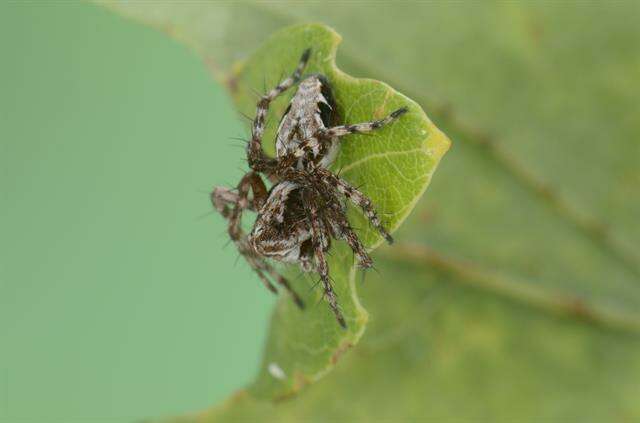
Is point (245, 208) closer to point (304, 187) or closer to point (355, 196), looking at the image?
point (304, 187)

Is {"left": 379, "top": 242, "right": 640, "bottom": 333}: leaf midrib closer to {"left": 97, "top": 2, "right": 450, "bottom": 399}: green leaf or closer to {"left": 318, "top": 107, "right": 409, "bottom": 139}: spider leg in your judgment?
{"left": 97, "top": 2, "right": 450, "bottom": 399}: green leaf

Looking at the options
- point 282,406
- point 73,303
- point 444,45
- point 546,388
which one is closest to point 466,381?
point 546,388

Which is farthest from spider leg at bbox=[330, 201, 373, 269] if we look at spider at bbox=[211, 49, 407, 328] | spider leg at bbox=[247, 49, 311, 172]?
spider leg at bbox=[247, 49, 311, 172]

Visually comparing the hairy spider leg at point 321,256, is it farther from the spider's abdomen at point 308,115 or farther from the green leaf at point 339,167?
the spider's abdomen at point 308,115

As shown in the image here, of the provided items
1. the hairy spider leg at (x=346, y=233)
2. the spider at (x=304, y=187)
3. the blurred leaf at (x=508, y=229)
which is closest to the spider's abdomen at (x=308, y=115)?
the spider at (x=304, y=187)

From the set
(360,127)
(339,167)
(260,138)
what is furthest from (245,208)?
(360,127)

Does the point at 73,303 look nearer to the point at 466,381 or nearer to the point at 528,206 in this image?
the point at 466,381
